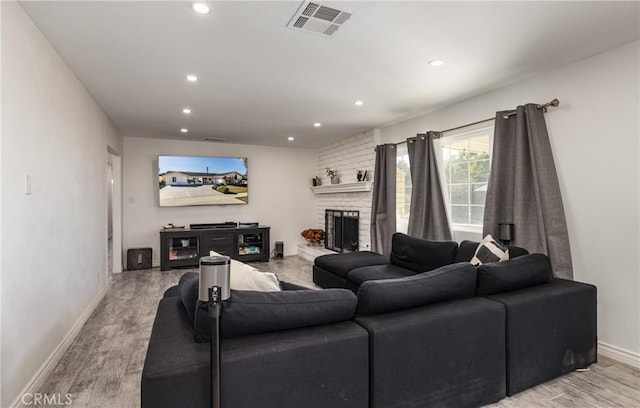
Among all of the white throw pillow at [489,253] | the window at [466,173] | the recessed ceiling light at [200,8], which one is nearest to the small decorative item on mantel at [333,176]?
the window at [466,173]

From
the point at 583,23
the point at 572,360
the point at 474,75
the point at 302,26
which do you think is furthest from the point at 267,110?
the point at 572,360

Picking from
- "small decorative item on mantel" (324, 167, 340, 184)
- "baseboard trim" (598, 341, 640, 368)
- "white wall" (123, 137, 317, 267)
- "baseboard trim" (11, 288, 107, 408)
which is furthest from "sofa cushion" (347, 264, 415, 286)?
"white wall" (123, 137, 317, 267)

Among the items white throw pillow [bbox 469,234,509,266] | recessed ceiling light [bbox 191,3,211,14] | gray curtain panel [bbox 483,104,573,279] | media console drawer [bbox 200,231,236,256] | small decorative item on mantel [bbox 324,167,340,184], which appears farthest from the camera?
small decorative item on mantel [bbox 324,167,340,184]

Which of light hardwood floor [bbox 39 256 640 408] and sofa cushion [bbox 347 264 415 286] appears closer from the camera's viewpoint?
light hardwood floor [bbox 39 256 640 408]

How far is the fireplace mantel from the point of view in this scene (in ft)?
17.6

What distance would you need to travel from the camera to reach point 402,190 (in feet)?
16.6

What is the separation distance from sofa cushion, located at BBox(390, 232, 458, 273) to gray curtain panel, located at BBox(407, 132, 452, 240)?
55cm

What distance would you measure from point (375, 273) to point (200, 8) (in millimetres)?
2700

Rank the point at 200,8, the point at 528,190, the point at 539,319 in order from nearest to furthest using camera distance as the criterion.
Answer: the point at 200,8
the point at 539,319
the point at 528,190

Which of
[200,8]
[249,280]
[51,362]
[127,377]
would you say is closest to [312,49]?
[200,8]

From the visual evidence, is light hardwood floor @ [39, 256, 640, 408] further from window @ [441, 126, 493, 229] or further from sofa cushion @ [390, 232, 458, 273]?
window @ [441, 126, 493, 229]

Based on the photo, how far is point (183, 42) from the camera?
2400mm

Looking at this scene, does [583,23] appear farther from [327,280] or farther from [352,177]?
[352,177]

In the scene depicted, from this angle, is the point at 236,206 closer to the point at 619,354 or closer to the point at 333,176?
the point at 333,176
